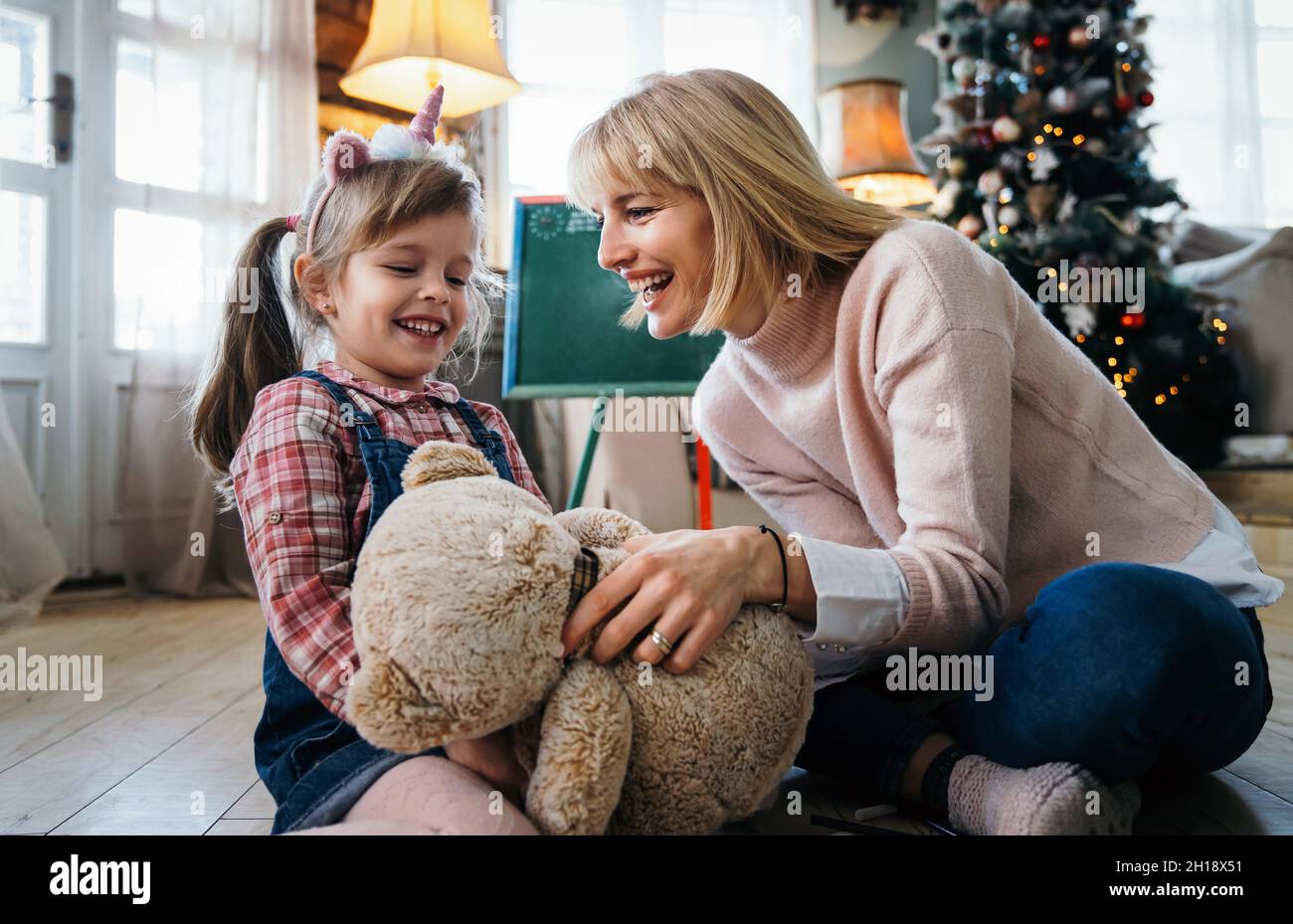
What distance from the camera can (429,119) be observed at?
1024mm

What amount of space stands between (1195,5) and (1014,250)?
7.38ft

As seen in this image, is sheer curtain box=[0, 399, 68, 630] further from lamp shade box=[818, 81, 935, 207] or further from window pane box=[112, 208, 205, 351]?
lamp shade box=[818, 81, 935, 207]

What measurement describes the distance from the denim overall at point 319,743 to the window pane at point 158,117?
203cm

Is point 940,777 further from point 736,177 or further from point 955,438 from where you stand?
point 736,177

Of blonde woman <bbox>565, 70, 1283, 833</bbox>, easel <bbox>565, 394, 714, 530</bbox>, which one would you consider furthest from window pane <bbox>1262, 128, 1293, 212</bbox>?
blonde woman <bbox>565, 70, 1283, 833</bbox>

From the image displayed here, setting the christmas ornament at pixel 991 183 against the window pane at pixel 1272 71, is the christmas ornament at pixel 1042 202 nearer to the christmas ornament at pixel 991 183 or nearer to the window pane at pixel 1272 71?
the christmas ornament at pixel 991 183

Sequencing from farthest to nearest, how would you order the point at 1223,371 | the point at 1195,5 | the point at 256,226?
the point at 1195,5
the point at 1223,371
the point at 256,226

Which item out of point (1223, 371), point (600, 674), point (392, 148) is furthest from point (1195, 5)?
point (600, 674)

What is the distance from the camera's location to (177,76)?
2.52 m

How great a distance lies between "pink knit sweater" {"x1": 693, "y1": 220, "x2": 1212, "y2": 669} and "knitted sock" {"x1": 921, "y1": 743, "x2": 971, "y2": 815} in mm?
102

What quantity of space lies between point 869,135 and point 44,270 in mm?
2485

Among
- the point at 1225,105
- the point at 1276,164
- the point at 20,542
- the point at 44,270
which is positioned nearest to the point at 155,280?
the point at 44,270
